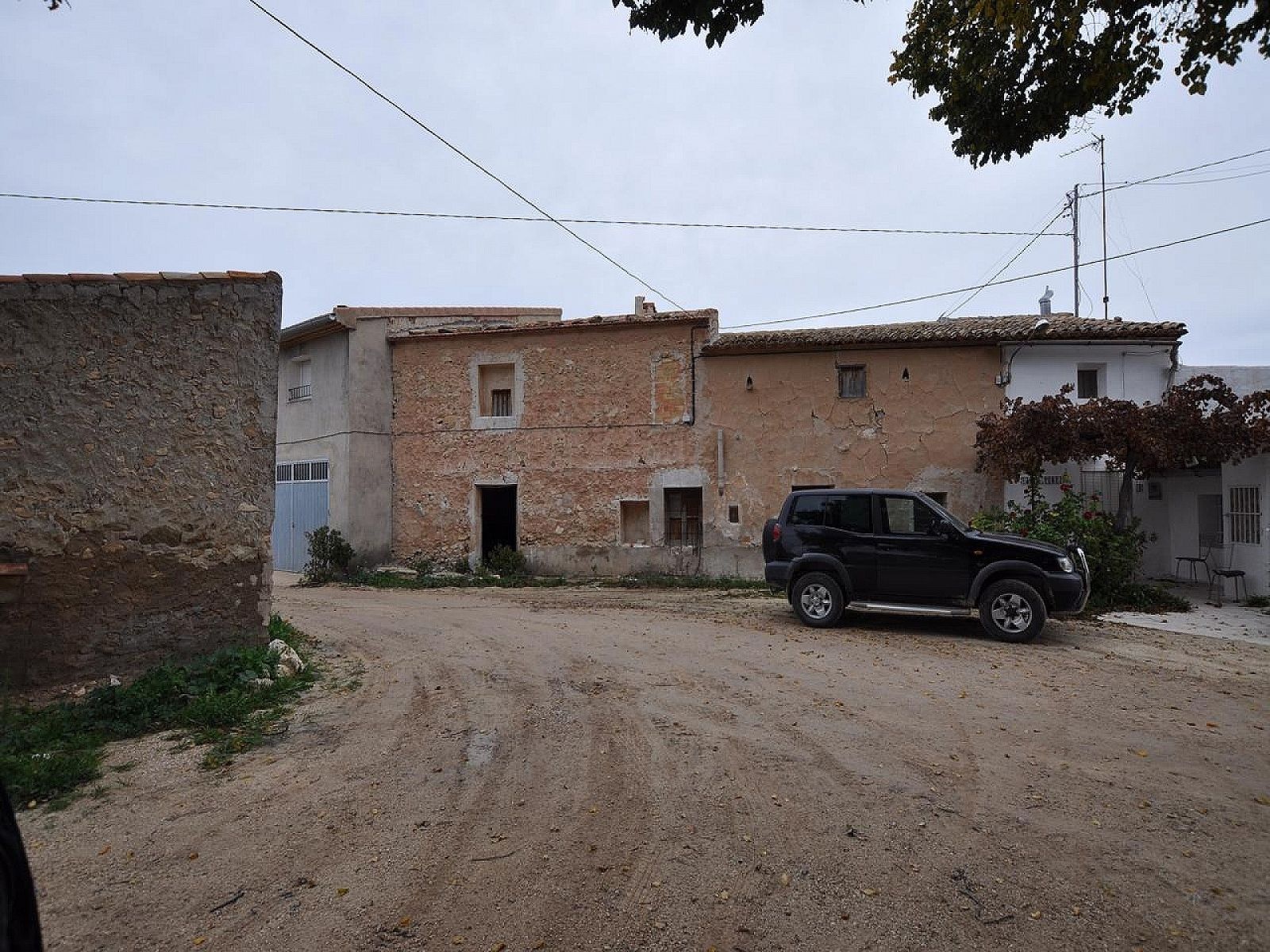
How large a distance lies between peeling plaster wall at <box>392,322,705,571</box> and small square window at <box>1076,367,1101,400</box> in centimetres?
771

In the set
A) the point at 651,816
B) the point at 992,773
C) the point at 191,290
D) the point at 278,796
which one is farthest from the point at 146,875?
the point at 191,290

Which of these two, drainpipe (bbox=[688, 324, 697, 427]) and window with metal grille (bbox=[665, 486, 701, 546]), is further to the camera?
window with metal grille (bbox=[665, 486, 701, 546])

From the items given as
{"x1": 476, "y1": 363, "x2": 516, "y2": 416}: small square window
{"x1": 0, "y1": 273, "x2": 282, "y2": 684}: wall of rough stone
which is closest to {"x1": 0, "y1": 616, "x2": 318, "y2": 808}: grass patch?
{"x1": 0, "y1": 273, "x2": 282, "y2": 684}: wall of rough stone

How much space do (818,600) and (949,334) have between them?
7625 mm

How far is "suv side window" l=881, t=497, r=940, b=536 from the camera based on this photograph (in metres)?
9.71

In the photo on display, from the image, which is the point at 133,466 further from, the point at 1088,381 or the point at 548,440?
the point at 1088,381

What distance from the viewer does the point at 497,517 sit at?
62.5 ft

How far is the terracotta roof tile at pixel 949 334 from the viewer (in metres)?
14.4

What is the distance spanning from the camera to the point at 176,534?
687 centimetres

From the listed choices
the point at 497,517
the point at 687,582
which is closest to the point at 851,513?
the point at 687,582

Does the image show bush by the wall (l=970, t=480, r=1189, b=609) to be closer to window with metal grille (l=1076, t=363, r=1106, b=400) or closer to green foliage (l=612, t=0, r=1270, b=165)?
window with metal grille (l=1076, t=363, r=1106, b=400)

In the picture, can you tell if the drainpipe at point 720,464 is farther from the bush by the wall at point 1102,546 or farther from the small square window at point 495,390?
the bush by the wall at point 1102,546

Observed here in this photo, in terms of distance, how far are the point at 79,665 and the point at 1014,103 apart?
8661 mm

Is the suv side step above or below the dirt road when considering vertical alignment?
above
